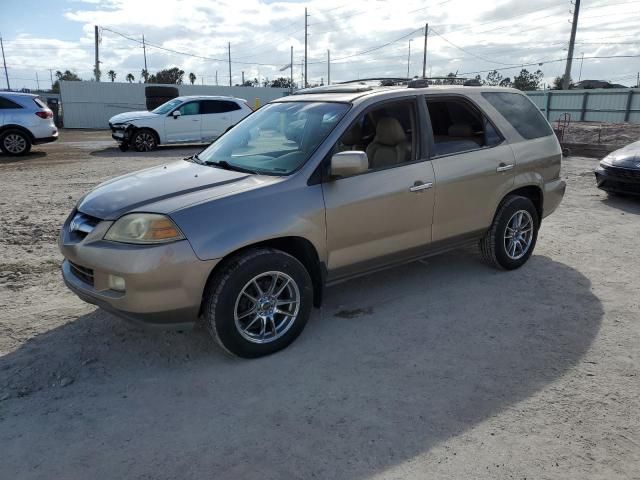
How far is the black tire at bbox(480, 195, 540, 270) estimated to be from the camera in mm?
4918

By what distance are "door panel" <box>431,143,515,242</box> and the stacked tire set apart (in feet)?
92.9

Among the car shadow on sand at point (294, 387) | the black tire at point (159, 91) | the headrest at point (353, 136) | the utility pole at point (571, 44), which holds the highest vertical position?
the utility pole at point (571, 44)

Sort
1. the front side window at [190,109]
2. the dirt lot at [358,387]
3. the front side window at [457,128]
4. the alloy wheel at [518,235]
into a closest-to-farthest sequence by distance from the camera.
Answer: the dirt lot at [358,387], the front side window at [457,128], the alloy wheel at [518,235], the front side window at [190,109]

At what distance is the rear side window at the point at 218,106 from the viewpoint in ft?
54.0

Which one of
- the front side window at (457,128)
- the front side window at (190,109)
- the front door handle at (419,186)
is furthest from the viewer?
the front side window at (190,109)

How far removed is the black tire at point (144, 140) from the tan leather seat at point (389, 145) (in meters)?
12.7

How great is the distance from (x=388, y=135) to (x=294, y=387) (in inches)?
88.8

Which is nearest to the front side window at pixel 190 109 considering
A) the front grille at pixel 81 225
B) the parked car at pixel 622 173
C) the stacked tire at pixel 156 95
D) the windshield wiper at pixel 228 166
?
the parked car at pixel 622 173

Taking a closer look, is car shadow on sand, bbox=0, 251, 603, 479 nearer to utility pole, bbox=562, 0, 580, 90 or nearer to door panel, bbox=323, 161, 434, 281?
door panel, bbox=323, 161, 434, 281

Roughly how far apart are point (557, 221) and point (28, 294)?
21.7ft

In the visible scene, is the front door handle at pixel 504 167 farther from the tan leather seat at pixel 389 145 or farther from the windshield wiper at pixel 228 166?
the windshield wiper at pixel 228 166

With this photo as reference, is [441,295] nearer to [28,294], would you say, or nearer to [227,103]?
[28,294]

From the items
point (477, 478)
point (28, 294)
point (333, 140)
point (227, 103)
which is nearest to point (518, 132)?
point (333, 140)

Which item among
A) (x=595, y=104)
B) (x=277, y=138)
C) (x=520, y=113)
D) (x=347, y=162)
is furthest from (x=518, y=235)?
(x=595, y=104)
